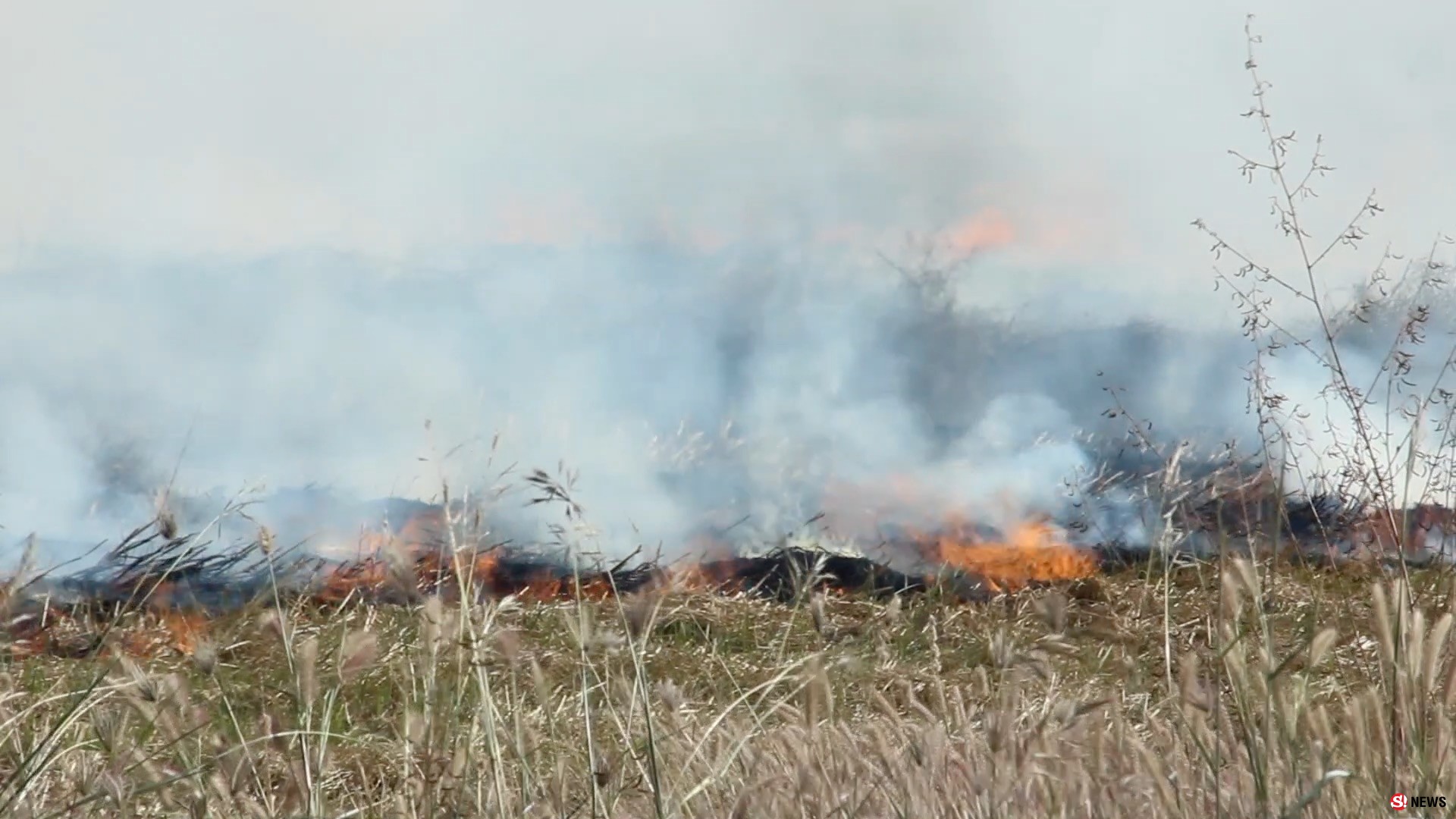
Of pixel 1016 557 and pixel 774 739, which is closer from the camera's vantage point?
pixel 774 739

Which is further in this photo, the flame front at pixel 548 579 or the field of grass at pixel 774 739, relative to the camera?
the flame front at pixel 548 579

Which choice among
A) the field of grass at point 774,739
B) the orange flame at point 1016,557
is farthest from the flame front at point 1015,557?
the field of grass at point 774,739

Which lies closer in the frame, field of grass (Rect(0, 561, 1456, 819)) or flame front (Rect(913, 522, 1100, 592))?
field of grass (Rect(0, 561, 1456, 819))

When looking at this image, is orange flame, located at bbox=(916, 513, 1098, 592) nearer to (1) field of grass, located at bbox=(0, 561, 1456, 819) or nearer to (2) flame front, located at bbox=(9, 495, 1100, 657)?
(2) flame front, located at bbox=(9, 495, 1100, 657)

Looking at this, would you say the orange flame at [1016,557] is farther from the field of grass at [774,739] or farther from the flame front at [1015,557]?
the field of grass at [774,739]

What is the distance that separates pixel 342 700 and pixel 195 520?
3.51 feet

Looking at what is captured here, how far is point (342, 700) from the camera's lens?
11.6ft

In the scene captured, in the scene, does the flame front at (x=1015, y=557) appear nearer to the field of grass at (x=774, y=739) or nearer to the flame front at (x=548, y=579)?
the flame front at (x=548, y=579)

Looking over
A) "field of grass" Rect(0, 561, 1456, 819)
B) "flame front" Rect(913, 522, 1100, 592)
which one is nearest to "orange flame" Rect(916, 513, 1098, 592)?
"flame front" Rect(913, 522, 1100, 592)

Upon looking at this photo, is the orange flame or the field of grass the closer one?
the field of grass

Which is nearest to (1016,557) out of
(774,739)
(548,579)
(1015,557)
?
(1015,557)

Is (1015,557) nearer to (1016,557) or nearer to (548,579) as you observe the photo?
(1016,557)

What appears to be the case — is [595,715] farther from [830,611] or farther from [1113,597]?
[1113,597]

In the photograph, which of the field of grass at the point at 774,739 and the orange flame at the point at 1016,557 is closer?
the field of grass at the point at 774,739
